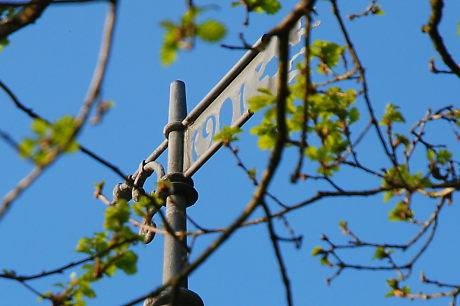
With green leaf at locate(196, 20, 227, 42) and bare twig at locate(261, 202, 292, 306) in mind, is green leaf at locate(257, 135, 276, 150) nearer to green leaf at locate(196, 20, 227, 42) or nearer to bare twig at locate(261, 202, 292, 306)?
bare twig at locate(261, 202, 292, 306)

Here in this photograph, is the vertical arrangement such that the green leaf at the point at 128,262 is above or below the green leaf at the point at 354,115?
below

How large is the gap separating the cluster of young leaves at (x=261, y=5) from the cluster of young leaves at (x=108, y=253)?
0.96 m

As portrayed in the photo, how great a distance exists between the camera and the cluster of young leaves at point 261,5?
2.70 meters

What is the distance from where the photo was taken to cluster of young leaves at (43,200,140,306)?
301cm

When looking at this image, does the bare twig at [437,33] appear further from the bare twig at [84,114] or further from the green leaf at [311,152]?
the bare twig at [84,114]

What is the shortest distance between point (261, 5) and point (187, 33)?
2.97 ft

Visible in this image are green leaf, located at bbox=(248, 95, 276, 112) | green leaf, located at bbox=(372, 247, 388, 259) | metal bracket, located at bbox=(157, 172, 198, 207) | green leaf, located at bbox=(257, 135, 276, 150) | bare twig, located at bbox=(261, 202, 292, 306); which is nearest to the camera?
bare twig, located at bbox=(261, 202, 292, 306)

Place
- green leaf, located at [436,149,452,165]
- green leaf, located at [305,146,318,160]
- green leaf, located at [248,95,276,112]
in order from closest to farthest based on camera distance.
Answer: green leaf, located at [305,146,318,160] < green leaf, located at [248,95,276,112] < green leaf, located at [436,149,452,165]

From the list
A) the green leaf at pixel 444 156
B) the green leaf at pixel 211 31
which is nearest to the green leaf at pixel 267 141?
the green leaf at pixel 444 156

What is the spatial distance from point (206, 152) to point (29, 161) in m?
2.28

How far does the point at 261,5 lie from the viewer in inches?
107

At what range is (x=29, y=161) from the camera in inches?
59.7

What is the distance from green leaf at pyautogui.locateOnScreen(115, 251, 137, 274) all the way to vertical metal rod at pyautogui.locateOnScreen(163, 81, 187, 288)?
207 millimetres

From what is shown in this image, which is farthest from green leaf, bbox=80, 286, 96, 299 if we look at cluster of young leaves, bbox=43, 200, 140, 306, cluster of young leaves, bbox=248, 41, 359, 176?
cluster of young leaves, bbox=248, 41, 359, 176
